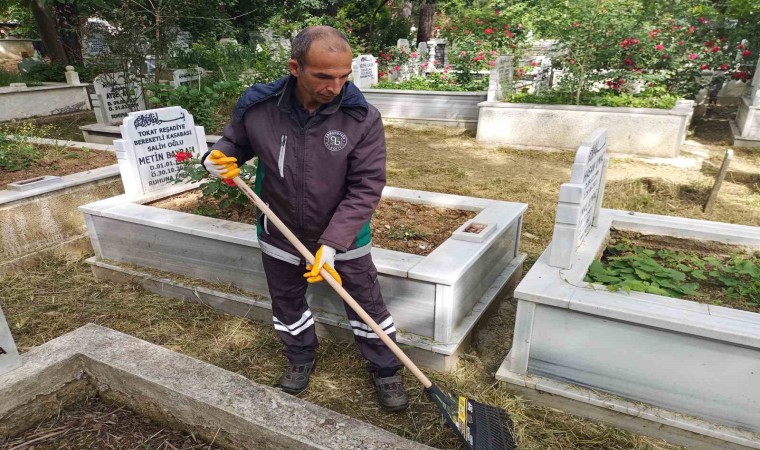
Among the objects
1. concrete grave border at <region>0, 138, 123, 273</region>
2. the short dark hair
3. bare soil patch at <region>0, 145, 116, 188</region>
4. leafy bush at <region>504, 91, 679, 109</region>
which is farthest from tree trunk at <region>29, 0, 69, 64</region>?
the short dark hair

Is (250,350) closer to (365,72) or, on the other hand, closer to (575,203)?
(575,203)

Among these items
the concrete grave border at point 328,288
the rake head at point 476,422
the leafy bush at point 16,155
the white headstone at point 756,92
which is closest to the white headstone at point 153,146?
the concrete grave border at point 328,288

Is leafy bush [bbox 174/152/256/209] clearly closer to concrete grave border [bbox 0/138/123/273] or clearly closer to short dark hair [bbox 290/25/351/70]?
concrete grave border [bbox 0/138/123/273]

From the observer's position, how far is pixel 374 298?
2.43 meters

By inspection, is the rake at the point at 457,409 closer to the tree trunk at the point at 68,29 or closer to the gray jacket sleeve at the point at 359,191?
the gray jacket sleeve at the point at 359,191

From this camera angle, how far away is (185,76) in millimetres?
8758

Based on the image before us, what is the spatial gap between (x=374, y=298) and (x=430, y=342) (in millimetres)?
487

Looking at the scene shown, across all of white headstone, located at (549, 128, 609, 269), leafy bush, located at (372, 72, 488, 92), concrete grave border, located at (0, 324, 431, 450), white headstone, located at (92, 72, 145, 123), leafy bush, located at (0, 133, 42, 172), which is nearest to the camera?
concrete grave border, located at (0, 324, 431, 450)

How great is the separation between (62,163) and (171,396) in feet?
13.6

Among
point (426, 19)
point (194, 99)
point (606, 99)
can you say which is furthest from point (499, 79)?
point (426, 19)

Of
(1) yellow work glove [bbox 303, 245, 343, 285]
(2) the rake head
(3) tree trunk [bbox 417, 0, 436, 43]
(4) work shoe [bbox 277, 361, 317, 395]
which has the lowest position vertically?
(4) work shoe [bbox 277, 361, 317, 395]

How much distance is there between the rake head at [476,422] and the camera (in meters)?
2.10

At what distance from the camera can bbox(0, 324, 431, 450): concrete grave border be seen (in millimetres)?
1733

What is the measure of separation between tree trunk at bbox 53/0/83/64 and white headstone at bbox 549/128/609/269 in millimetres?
12235
